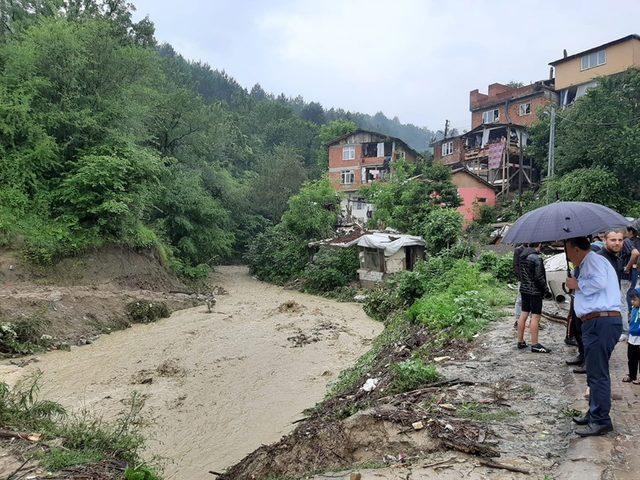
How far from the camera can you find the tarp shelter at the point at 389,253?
23.1m

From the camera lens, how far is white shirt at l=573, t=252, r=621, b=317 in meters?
4.23

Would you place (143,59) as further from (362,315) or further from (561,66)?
(561,66)

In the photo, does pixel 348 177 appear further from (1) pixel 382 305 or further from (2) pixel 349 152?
(1) pixel 382 305

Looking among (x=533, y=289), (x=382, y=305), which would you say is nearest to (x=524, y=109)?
(x=382, y=305)

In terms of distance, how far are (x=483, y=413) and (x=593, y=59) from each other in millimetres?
37312

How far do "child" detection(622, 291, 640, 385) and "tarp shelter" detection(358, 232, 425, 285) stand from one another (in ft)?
56.5

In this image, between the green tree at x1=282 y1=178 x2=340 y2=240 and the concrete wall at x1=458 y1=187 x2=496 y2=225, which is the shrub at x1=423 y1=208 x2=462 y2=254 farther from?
the concrete wall at x1=458 y1=187 x2=496 y2=225

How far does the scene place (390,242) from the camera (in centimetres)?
2312

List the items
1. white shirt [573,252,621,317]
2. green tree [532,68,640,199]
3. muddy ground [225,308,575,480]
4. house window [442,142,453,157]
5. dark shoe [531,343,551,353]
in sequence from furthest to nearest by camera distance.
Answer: house window [442,142,453,157]
green tree [532,68,640,199]
dark shoe [531,343,551,353]
white shirt [573,252,621,317]
muddy ground [225,308,575,480]

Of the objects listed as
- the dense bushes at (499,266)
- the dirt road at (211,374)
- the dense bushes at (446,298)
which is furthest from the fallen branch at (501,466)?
the dense bushes at (499,266)

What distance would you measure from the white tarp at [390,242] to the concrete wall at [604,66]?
2004 cm

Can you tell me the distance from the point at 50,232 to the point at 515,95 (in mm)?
40371

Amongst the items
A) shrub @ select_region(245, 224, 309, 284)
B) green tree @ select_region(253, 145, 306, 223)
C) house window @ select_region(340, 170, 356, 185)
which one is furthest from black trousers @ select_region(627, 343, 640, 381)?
house window @ select_region(340, 170, 356, 185)

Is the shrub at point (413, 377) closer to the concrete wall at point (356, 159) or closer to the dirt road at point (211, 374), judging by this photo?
the dirt road at point (211, 374)
